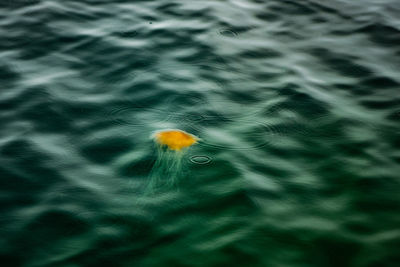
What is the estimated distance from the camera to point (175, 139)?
11.0 feet

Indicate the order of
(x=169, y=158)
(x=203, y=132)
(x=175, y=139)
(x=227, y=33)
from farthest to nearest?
1. (x=227, y=33)
2. (x=203, y=132)
3. (x=175, y=139)
4. (x=169, y=158)

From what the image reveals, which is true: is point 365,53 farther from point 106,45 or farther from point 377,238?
point 106,45

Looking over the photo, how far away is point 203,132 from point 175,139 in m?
0.25

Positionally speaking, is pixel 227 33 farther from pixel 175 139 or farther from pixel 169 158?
pixel 169 158

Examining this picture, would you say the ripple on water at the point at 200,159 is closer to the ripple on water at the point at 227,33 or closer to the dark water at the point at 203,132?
the dark water at the point at 203,132

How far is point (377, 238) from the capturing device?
273cm

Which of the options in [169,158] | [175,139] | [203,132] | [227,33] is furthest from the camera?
[227,33]

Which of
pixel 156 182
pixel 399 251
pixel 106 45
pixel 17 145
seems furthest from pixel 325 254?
pixel 106 45

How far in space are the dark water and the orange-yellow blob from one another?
75 millimetres

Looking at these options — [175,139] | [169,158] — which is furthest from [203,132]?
[169,158]

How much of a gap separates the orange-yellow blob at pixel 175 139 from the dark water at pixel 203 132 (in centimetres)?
7

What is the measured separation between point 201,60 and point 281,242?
2187mm

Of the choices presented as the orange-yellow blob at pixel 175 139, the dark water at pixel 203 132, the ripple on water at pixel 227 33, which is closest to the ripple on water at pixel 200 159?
the dark water at pixel 203 132

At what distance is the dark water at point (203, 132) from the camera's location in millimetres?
2678
